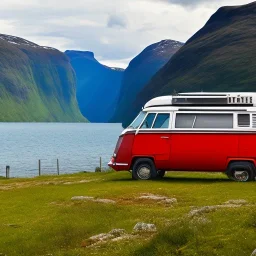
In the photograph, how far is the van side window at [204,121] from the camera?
31781 millimetres

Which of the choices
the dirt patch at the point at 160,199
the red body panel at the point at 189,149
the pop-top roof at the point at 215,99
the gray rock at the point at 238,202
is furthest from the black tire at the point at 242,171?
the gray rock at the point at 238,202

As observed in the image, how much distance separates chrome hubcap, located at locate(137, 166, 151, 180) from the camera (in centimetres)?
3269

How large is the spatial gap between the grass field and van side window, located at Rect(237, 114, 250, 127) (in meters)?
4.12

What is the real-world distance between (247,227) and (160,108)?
17.2 meters

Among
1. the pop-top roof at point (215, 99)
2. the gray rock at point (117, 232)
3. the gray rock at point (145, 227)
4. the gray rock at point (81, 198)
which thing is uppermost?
the pop-top roof at point (215, 99)

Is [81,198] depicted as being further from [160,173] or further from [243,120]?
[243,120]

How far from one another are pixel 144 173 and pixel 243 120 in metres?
6.73

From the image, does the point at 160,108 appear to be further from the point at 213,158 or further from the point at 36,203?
the point at 36,203

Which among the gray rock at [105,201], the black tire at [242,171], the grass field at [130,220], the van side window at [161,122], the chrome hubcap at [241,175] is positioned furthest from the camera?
the van side window at [161,122]

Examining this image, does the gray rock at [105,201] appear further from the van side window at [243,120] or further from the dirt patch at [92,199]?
the van side window at [243,120]

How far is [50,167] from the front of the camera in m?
91.0

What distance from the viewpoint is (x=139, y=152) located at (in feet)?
107

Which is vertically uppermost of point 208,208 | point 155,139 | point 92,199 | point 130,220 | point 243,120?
point 243,120

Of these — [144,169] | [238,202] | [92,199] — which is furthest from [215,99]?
[92,199]
